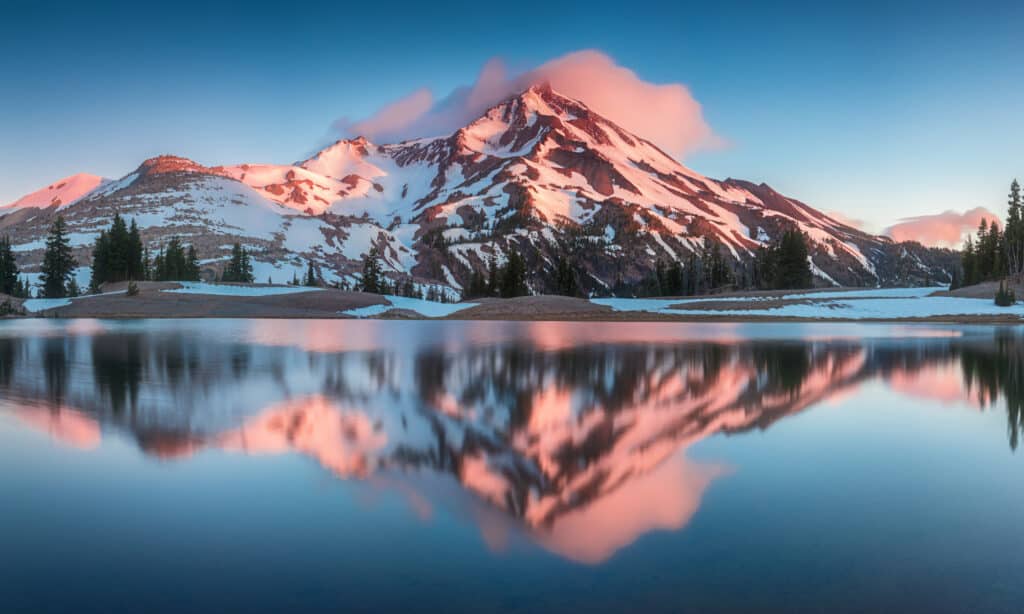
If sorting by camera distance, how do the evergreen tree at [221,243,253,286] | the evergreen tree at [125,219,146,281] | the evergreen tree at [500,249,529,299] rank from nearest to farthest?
the evergreen tree at [125,219,146,281]
the evergreen tree at [500,249,529,299]
the evergreen tree at [221,243,253,286]

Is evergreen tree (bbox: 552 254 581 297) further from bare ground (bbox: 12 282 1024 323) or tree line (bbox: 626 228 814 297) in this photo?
bare ground (bbox: 12 282 1024 323)

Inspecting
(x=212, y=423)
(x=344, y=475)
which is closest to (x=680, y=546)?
(x=344, y=475)

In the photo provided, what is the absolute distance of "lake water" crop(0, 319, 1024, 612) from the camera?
17.8 feet

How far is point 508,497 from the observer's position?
7.72 meters

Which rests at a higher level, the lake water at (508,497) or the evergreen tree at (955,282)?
the evergreen tree at (955,282)

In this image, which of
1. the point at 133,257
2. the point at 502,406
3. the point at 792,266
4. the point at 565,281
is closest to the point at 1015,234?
the point at 792,266

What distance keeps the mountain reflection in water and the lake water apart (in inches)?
3.2

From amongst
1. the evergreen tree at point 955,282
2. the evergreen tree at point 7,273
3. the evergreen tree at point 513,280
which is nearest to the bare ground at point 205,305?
the evergreen tree at point 513,280

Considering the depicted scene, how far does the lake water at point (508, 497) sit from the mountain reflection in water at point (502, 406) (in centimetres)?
8

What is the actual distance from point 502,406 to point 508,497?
20.9 feet

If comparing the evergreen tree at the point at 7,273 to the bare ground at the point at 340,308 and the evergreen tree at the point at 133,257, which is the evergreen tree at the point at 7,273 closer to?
the evergreen tree at the point at 133,257

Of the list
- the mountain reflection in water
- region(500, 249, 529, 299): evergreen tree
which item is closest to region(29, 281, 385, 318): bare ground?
region(500, 249, 529, 299): evergreen tree

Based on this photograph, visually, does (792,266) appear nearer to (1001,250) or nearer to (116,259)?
(1001,250)

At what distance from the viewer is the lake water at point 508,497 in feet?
17.8
